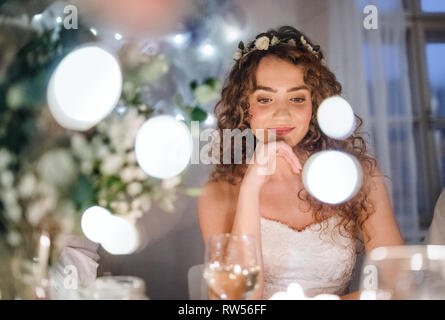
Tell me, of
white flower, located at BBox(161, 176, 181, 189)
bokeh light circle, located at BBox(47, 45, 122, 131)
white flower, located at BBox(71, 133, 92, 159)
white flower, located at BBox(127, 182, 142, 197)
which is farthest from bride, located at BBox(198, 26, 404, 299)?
white flower, located at BBox(71, 133, 92, 159)

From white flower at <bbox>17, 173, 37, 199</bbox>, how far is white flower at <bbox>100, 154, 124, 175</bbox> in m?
0.15

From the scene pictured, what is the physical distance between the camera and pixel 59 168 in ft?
2.51

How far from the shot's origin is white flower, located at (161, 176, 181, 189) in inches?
44.3

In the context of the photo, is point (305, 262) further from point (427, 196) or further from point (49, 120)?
point (49, 120)

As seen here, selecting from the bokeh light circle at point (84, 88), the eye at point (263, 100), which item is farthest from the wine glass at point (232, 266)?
the eye at point (263, 100)

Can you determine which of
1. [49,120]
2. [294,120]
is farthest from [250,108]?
[49,120]

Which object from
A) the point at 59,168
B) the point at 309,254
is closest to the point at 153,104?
the point at 59,168

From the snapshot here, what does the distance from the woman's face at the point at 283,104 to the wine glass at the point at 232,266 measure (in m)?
0.63

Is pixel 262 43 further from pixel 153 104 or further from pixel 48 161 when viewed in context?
pixel 48 161

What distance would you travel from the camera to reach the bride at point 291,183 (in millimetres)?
1302

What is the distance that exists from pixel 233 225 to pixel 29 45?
0.69 m

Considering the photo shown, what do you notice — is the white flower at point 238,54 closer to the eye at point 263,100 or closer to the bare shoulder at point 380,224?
the eye at point 263,100

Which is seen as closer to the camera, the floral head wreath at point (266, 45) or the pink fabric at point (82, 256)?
the pink fabric at point (82, 256)

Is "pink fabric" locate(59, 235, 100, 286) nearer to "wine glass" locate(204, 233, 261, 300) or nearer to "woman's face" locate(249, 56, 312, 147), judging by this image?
"wine glass" locate(204, 233, 261, 300)
